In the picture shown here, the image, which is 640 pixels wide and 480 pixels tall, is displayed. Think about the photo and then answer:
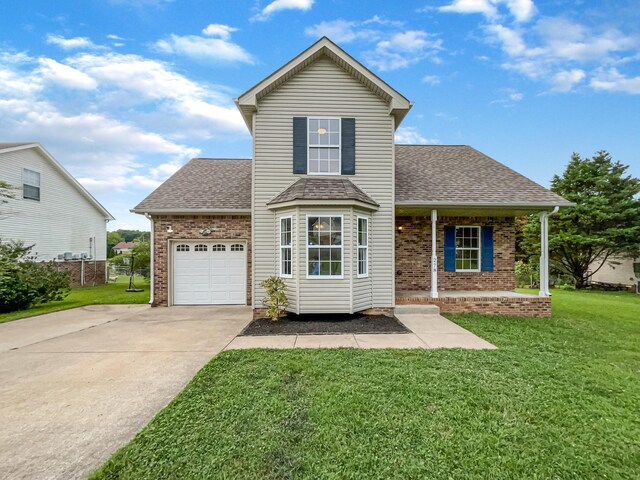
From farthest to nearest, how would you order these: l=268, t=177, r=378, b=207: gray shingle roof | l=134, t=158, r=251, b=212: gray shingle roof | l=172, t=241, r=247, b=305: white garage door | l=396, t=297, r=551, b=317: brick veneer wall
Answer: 1. l=172, t=241, r=247, b=305: white garage door
2. l=134, t=158, r=251, b=212: gray shingle roof
3. l=396, t=297, r=551, b=317: brick veneer wall
4. l=268, t=177, r=378, b=207: gray shingle roof

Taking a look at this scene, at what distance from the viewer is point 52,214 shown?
15.3m

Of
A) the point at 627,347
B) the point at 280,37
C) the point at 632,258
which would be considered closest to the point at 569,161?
the point at 632,258

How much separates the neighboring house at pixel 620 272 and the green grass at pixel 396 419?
730 inches

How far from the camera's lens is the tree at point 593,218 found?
16656 mm

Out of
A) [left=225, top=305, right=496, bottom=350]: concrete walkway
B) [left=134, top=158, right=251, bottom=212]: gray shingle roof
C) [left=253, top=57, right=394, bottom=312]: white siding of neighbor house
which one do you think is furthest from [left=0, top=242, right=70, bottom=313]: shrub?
[left=225, top=305, right=496, bottom=350]: concrete walkway

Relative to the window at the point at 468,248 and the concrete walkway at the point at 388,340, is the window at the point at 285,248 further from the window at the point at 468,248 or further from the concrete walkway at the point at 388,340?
the window at the point at 468,248

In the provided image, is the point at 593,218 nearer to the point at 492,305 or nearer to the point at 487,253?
the point at 487,253

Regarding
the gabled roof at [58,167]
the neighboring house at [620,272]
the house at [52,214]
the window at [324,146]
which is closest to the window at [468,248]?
the window at [324,146]

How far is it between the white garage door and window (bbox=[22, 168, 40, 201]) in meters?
10.6

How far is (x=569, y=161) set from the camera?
19203 mm

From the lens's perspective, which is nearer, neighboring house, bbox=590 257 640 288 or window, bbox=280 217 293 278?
window, bbox=280 217 293 278

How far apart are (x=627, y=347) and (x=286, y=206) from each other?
25.9 ft

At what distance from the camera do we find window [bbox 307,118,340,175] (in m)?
8.15

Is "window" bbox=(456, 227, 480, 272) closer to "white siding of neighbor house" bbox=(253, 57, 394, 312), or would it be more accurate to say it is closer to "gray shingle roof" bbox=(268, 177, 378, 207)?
"white siding of neighbor house" bbox=(253, 57, 394, 312)
